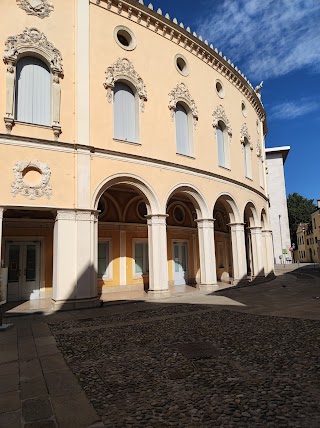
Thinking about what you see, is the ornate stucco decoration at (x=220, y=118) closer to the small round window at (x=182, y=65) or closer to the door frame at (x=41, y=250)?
the small round window at (x=182, y=65)

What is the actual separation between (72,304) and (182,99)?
10572 mm

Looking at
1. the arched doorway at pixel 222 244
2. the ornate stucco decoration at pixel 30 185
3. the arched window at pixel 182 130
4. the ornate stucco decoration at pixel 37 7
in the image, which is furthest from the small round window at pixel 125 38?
the arched doorway at pixel 222 244

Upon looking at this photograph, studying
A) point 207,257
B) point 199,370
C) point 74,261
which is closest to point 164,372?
point 199,370

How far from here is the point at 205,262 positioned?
15.0 meters

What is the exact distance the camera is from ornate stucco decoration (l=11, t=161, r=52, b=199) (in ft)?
→ 33.1

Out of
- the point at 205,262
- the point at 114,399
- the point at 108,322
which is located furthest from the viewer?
the point at 205,262

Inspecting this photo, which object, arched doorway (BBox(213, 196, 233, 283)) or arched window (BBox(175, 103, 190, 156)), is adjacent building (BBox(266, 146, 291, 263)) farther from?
arched window (BBox(175, 103, 190, 156))

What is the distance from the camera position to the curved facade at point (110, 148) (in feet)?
35.1

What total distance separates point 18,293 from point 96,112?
7924mm

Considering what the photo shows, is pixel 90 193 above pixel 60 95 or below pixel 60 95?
below

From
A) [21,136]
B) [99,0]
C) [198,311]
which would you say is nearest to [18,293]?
[21,136]

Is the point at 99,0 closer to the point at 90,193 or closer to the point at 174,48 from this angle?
the point at 174,48

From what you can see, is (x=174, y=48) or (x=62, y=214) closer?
(x=62, y=214)

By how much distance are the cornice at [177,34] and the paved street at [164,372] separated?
41.8 feet
